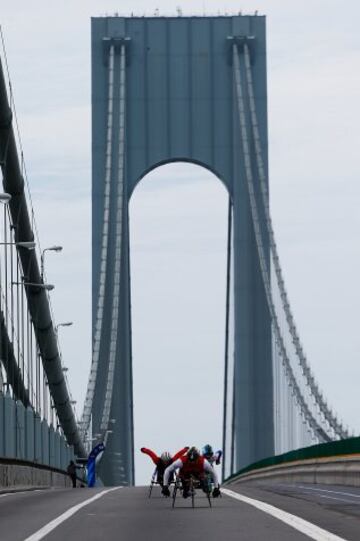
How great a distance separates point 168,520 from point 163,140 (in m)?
95.9

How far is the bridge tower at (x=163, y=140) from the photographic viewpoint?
360 ft

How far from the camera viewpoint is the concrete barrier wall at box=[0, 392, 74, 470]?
45656 mm

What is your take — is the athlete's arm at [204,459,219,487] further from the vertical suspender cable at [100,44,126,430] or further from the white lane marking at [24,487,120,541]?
the vertical suspender cable at [100,44,126,430]

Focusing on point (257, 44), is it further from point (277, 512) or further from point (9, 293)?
point (277, 512)

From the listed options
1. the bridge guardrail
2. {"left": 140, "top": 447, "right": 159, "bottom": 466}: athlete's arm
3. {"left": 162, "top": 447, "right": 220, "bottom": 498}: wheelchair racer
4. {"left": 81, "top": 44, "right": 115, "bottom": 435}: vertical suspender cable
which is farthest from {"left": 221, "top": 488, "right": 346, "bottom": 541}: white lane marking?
{"left": 81, "top": 44, "right": 115, "bottom": 435}: vertical suspender cable

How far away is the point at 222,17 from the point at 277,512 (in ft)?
306

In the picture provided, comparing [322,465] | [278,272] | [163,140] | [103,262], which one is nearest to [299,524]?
[322,465]

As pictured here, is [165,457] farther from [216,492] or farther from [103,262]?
[103,262]

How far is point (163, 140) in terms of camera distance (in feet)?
380

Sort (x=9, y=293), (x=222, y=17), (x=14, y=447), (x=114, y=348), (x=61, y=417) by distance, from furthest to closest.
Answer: (x=222, y=17), (x=114, y=348), (x=61, y=417), (x=9, y=293), (x=14, y=447)

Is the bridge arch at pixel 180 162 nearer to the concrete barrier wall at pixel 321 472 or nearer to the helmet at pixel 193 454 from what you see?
the concrete barrier wall at pixel 321 472

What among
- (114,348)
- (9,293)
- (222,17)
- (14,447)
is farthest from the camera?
(222,17)

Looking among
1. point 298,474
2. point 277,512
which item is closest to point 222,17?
point 298,474

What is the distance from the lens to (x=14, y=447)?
164 ft
